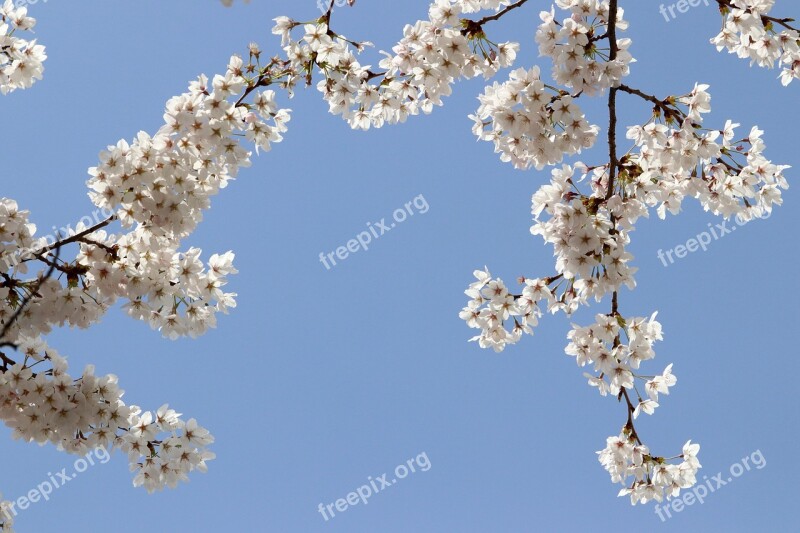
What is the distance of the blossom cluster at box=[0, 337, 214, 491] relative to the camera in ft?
19.6

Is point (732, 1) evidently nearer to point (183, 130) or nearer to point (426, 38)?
point (426, 38)

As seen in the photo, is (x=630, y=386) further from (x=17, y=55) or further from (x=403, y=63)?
(x=17, y=55)

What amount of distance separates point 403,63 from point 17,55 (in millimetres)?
4390

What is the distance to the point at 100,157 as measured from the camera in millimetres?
5738

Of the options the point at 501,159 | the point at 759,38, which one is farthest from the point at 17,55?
→ the point at 759,38

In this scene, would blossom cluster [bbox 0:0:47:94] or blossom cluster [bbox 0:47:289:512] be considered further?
blossom cluster [bbox 0:0:47:94]

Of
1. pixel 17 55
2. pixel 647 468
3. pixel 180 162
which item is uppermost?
pixel 17 55

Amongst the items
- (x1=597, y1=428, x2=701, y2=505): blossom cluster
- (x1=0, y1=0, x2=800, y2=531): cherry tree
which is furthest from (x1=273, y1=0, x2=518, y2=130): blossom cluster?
(x1=597, y1=428, x2=701, y2=505): blossom cluster

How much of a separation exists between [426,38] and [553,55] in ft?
3.95

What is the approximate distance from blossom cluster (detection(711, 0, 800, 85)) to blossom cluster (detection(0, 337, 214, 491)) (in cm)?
650

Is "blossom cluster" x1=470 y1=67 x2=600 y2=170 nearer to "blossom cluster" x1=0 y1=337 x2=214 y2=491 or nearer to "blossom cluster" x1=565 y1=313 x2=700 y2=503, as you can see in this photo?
"blossom cluster" x1=565 y1=313 x2=700 y2=503

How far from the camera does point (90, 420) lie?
6137 mm

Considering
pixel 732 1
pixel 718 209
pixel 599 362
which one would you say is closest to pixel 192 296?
pixel 599 362

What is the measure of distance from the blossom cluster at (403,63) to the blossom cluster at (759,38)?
2.14 metres
